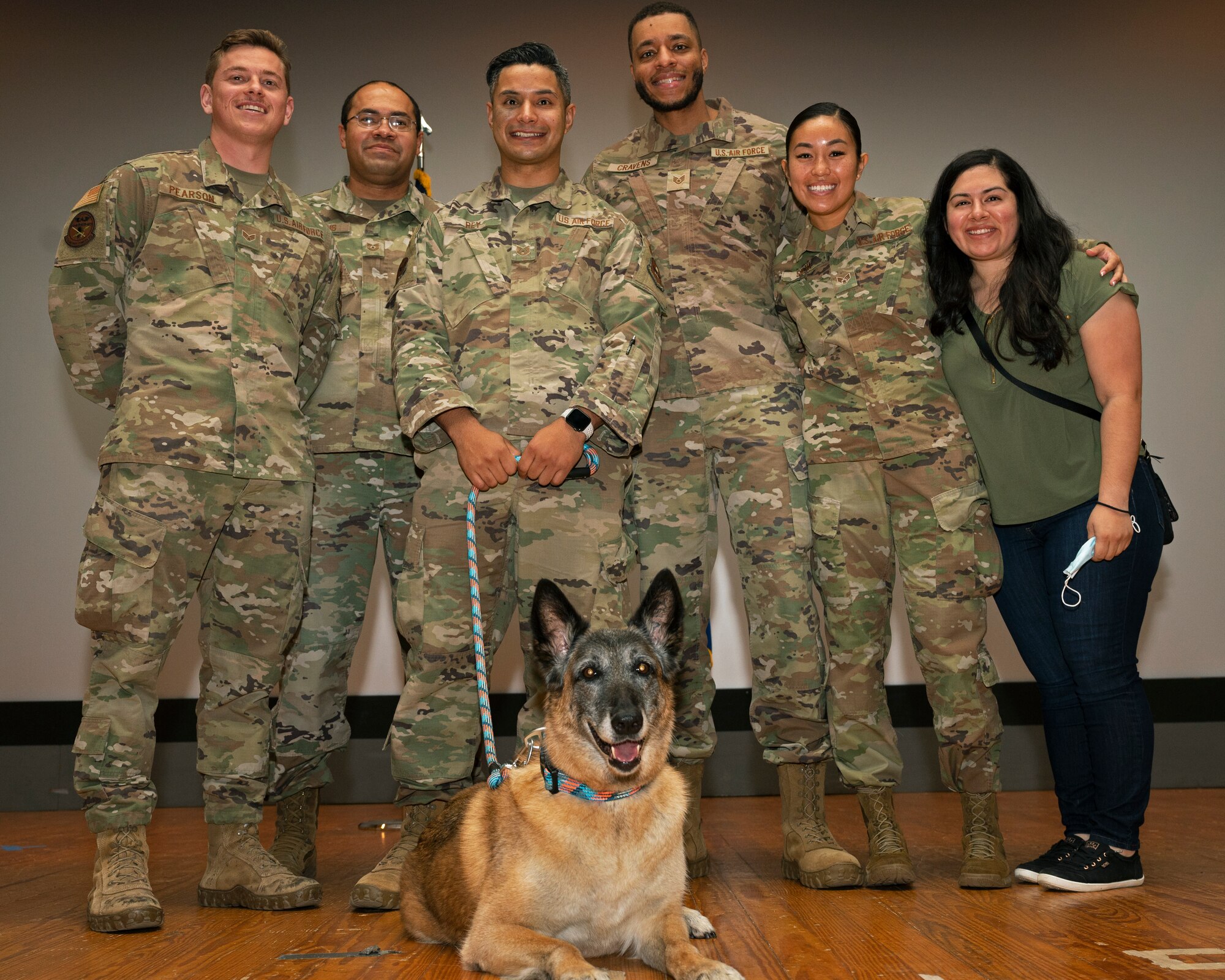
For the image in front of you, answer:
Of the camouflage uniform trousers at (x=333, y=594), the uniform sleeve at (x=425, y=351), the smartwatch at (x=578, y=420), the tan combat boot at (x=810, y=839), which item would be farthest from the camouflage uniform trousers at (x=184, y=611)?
the tan combat boot at (x=810, y=839)

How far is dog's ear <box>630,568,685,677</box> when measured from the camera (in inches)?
92.0

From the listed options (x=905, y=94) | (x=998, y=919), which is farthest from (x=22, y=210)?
(x=998, y=919)

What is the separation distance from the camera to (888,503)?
9.81 feet

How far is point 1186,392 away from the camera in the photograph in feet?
17.1

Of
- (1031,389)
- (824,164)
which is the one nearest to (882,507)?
(1031,389)

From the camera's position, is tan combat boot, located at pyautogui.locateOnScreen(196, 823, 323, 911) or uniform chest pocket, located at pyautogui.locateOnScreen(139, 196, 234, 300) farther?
uniform chest pocket, located at pyautogui.locateOnScreen(139, 196, 234, 300)

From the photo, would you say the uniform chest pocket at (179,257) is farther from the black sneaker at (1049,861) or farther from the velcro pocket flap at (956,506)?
the black sneaker at (1049,861)

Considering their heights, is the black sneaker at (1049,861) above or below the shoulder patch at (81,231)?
below

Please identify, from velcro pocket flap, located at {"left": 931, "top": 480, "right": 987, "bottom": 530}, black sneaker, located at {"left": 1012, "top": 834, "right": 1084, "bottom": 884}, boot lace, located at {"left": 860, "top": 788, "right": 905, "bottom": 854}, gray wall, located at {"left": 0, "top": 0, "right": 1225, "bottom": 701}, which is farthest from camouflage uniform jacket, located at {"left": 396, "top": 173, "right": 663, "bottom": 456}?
gray wall, located at {"left": 0, "top": 0, "right": 1225, "bottom": 701}

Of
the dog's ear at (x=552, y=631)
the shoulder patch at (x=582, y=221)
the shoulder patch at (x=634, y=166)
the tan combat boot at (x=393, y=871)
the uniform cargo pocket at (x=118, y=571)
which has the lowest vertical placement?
the tan combat boot at (x=393, y=871)

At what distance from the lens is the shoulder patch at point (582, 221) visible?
2.95m

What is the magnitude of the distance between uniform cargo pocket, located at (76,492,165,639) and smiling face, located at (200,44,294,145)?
1167mm

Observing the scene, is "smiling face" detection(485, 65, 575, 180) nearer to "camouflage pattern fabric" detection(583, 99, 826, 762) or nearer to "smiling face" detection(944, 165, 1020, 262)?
"camouflage pattern fabric" detection(583, 99, 826, 762)

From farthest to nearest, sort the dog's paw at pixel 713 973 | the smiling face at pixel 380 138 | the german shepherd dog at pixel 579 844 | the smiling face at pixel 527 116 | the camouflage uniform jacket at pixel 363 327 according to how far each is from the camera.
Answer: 1. the smiling face at pixel 380 138
2. the camouflage uniform jacket at pixel 363 327
3. the smiling face at pixel 527 116
4. the german shepherd dog at pixel 579 844
5. the dog's paw at pixel 713 973
